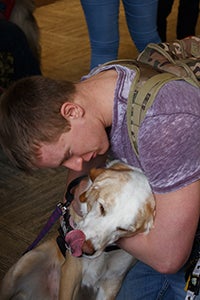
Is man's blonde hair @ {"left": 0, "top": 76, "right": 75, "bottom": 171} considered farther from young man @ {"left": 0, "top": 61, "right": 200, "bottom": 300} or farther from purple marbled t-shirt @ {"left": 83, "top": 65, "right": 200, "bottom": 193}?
purple marbled t-shirt @ {"left": 83, "top": 65, "right": 200, "bottom": 193}

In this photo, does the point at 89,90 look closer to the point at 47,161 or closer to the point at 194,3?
the point at 47,161

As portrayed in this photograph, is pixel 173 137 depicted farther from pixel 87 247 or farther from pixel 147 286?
pixel 147 286

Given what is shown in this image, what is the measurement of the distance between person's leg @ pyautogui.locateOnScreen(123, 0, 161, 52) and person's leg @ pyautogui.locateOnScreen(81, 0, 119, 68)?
0.16 m

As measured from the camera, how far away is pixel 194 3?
3.69 metres

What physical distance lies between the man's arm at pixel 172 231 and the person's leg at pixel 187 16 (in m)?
2.75

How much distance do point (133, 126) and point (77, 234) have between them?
0.91ft

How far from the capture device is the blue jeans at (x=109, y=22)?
1.99 meters

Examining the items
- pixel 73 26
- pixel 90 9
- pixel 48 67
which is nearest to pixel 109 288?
pixel 90 9

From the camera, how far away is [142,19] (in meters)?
2.19

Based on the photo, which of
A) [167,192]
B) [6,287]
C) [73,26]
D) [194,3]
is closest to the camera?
[167,192]

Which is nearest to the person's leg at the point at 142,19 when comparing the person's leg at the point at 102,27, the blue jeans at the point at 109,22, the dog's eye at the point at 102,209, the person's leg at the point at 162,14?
the blue jeans at the point at 109,22

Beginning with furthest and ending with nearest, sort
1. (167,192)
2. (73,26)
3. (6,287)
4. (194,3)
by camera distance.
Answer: (73,26) < (194,3) < (6,287) < (167,192)

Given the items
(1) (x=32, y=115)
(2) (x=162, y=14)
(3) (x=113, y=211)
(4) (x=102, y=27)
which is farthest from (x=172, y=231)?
(2) (x=162, y=14)

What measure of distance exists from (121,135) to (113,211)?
182 mm
